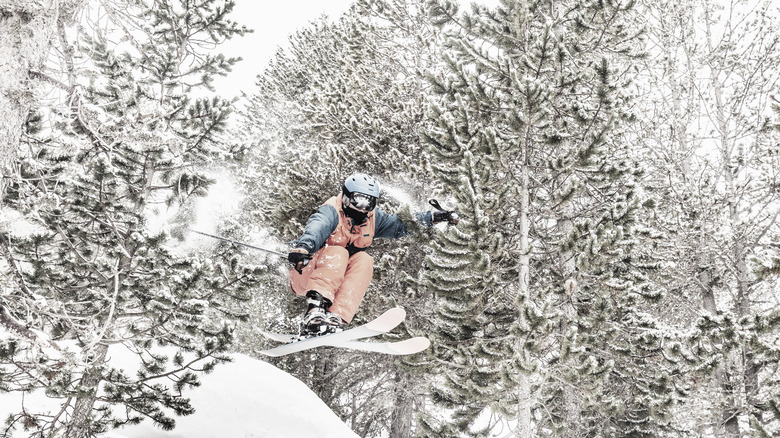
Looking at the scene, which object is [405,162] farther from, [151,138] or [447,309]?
[151,138]

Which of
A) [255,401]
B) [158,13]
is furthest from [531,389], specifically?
[158,13]

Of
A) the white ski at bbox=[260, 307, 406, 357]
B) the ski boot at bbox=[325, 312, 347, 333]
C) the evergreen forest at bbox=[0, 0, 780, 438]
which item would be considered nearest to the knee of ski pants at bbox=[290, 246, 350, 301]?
the ski boot at bbox=[325, 312, 347, 333]

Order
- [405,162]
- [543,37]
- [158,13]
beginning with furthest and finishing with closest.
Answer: [405,162] < [158,13] < [543,37]

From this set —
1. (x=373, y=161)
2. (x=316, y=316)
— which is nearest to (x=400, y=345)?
(x=316, y=316)

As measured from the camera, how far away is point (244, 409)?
6.23 m

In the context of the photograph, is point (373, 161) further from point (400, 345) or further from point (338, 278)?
point (400, 345)

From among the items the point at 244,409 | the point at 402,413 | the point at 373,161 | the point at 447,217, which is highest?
the point at 373,161

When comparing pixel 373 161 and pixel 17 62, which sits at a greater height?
pixel 373 161

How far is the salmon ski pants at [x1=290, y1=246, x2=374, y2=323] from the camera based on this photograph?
583 cm

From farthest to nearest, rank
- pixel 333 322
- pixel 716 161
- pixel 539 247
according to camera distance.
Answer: pixel 716 161 → pixel 539 247 → pixel 333 322

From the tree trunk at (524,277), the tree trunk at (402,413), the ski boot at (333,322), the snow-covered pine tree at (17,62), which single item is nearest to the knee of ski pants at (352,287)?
the ski boot at (333,322)

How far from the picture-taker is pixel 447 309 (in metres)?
5.90

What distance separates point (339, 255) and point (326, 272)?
27 cm

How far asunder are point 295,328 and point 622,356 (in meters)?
5.25
